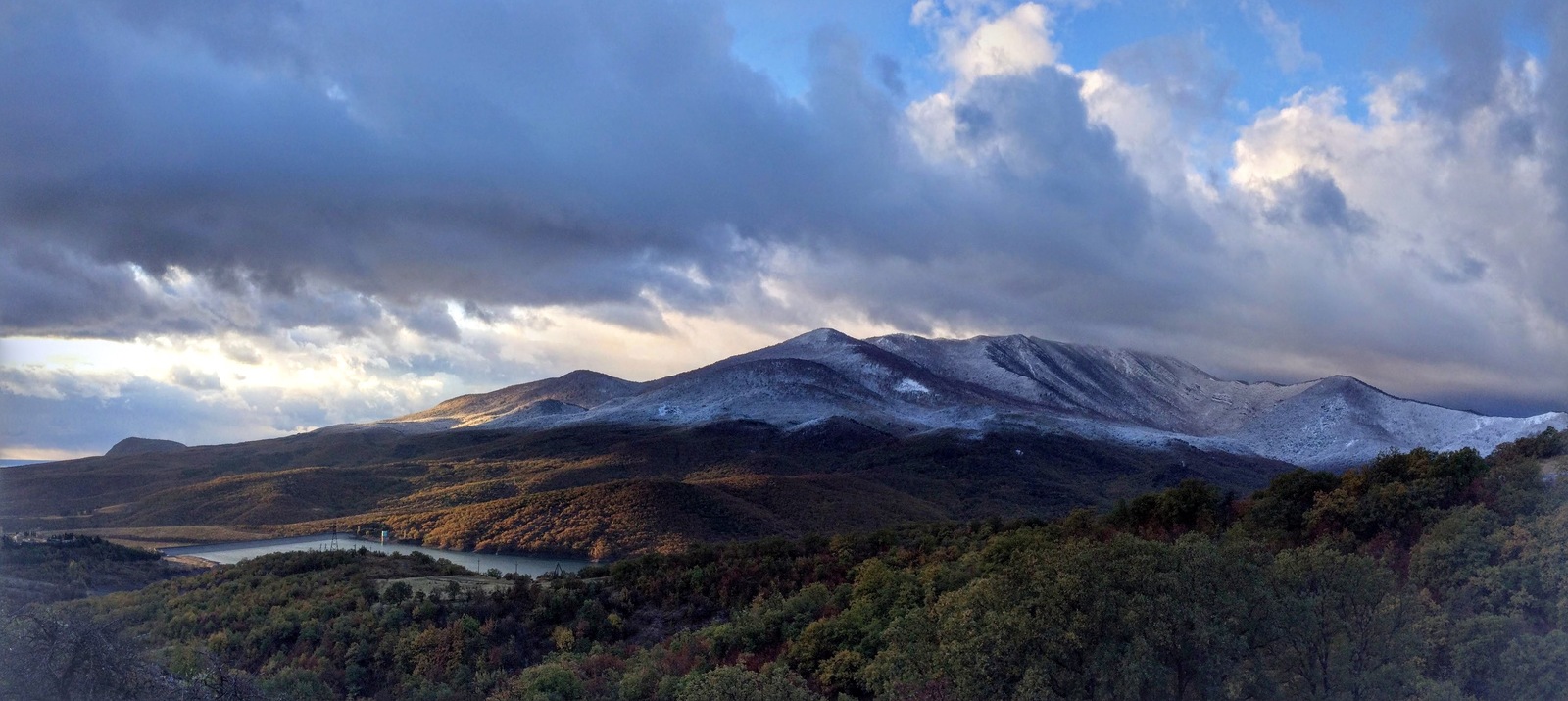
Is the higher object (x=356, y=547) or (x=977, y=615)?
(x=977, y=615)

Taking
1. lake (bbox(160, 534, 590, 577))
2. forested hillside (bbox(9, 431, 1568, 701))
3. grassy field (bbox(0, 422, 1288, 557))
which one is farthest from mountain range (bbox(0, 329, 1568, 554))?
forested hillside (bbox(9, 431, 1568, 701))

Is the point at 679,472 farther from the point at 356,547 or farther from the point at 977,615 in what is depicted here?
the point at 977,615

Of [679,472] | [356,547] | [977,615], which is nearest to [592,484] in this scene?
[679,472]

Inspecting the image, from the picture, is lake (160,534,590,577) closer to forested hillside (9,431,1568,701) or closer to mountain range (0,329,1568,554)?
mountain range (0,329,1568,554)

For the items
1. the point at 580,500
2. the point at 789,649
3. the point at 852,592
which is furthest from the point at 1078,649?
the point at 580,500

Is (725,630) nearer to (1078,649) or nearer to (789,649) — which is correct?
(789,649)
